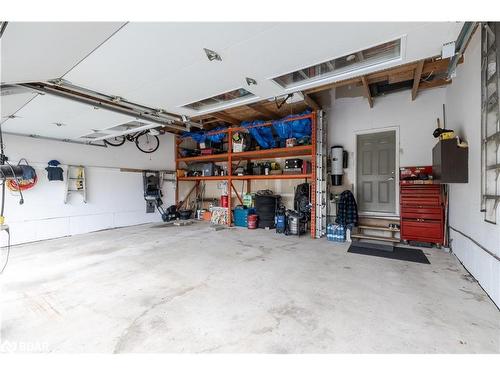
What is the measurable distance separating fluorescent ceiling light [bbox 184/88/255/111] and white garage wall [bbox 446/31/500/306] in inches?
109

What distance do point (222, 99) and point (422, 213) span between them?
405 cm

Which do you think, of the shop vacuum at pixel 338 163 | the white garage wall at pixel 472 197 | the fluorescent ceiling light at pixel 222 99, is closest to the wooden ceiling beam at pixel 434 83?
the white garage wall at pixel 472 197

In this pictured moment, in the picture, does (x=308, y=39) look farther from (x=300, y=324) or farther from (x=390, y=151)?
(x=390, y=151)

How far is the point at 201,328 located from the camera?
1776 mm

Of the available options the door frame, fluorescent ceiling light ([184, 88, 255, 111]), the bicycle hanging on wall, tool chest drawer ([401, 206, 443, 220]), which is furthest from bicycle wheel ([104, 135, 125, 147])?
A: tool chest drawer ([401, 206, 443, 220])

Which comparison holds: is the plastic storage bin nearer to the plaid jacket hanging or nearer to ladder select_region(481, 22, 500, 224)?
the plaid jacket hanging

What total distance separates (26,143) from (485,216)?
7.82 m

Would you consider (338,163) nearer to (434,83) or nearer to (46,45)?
(434,83)

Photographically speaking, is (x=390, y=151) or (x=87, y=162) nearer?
(x=390, y=151)

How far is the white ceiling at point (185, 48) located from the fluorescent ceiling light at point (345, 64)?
0.30 feet

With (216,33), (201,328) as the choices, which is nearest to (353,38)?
(216,33)

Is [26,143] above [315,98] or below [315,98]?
below

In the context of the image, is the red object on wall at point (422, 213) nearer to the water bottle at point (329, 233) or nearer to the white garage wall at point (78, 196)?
the water bottle at point (329, 233)

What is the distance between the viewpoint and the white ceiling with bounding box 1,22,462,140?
5.33 feet
